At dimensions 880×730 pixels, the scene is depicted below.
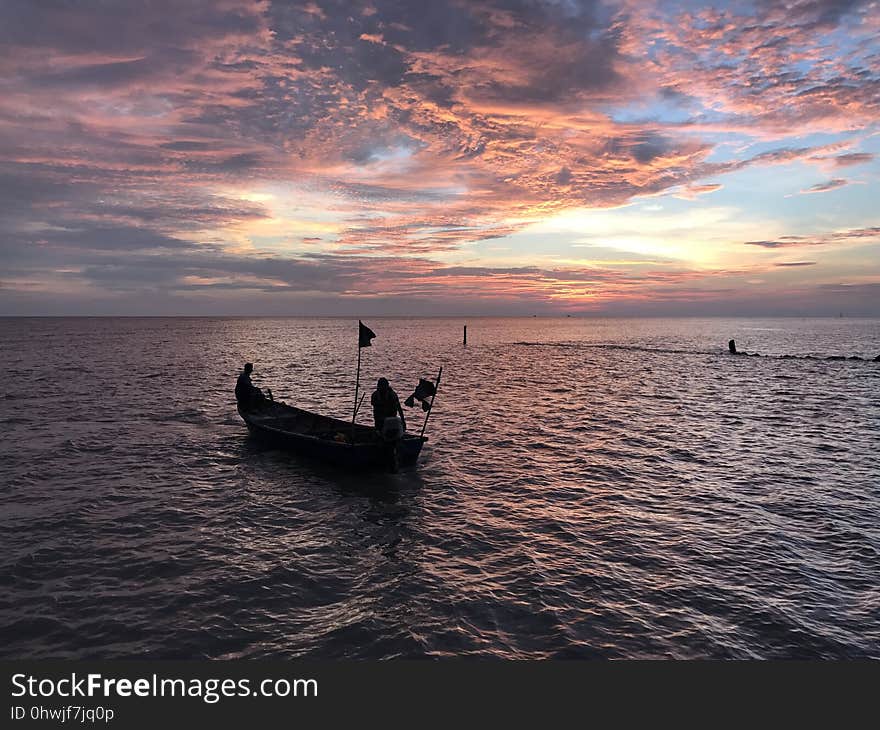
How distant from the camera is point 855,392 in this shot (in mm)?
36469

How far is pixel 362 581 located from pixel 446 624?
2.31m

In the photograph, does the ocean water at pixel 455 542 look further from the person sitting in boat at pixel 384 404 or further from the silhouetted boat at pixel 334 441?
the person sitting in boat at pixel 384 404

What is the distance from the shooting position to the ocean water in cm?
821

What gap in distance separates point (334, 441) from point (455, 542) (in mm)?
6828

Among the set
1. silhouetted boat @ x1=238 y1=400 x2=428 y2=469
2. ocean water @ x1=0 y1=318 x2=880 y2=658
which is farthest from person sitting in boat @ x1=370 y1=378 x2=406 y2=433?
ocean water @ x1=0 y1=318 x2=880 y2=658

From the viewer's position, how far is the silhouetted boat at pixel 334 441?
53.8 ft

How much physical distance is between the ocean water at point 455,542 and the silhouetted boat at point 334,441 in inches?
24.6

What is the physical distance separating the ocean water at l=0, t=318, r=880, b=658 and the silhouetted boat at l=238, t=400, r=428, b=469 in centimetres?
62

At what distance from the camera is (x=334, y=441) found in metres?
17.2

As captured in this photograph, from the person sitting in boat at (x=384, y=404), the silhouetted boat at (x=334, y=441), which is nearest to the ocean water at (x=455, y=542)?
the silhouetted boat at (x=334, y=441)

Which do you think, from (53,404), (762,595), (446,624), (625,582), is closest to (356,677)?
(446,624)

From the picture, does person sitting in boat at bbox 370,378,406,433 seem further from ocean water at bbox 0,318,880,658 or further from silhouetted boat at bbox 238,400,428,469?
ocean water at bbox 0,318,880,658

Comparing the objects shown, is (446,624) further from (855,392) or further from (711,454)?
(855,392)

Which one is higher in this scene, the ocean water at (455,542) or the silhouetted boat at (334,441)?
the silhouetted boat at (334,441)
